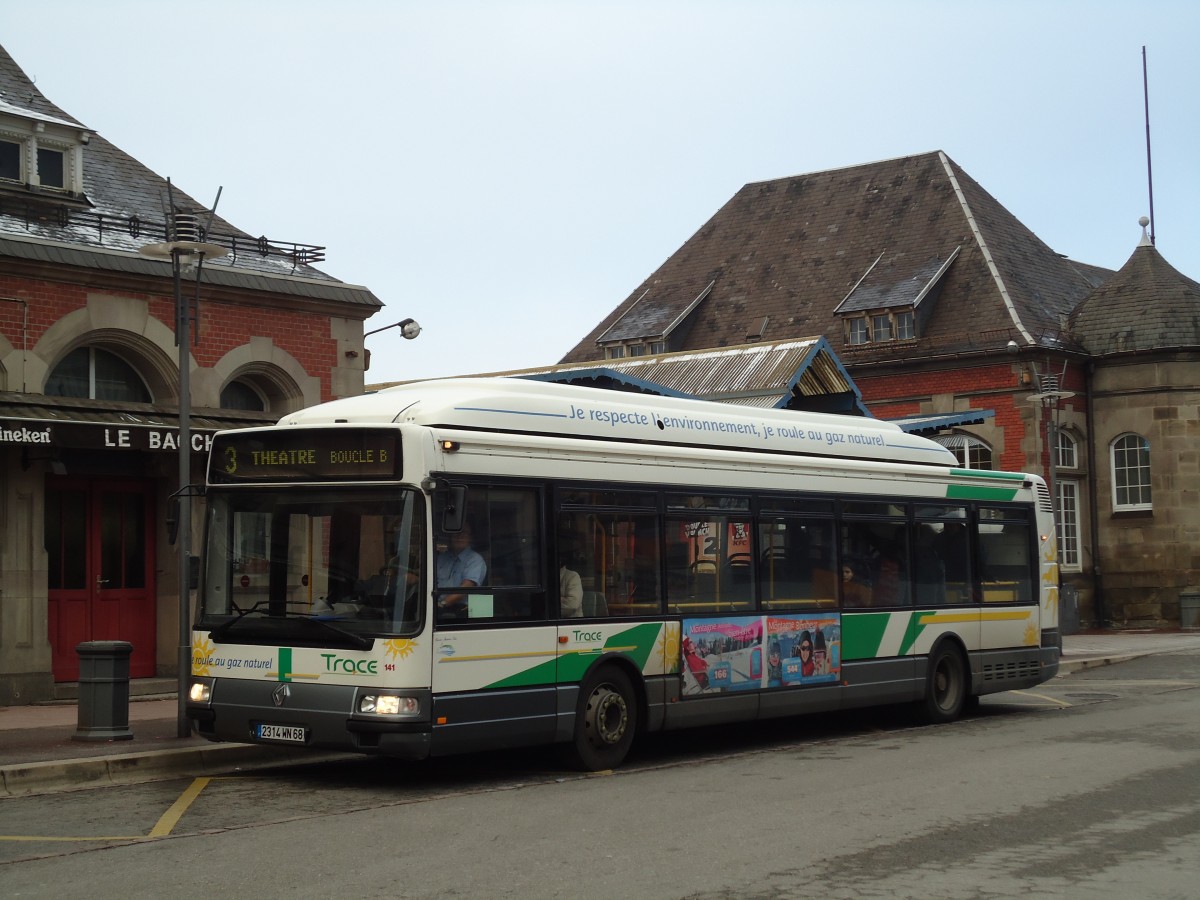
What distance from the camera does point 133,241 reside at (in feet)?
63.4

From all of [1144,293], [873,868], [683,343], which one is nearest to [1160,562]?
[1144,293]

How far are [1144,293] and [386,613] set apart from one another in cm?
3335

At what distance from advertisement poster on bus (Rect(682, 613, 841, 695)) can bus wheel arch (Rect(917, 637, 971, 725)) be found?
1881 mm

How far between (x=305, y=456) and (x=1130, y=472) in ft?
107

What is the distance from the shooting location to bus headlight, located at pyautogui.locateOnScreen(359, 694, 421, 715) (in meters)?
11.0

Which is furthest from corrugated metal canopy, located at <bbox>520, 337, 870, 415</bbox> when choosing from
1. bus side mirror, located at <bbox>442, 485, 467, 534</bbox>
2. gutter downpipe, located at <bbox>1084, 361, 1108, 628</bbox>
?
gutter downpipe, located at <bbox>1084, 361, 1108, 628</bbox>

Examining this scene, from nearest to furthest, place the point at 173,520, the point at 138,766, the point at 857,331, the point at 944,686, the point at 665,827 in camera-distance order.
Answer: the point at 665,827, the point at 138,766, the point at 173,520, the point at 944,686, the point at 857,331

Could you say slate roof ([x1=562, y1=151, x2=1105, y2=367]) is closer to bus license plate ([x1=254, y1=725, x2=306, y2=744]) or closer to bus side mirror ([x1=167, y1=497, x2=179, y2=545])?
bus side mirror ([x1=167, y1=497, x2=179, y2=545])

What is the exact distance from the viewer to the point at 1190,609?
38375mm

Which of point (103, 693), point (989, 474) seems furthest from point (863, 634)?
point (103, 693)

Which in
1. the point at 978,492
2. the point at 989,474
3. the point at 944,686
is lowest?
the point at 944,686

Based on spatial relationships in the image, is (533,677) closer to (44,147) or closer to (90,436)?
(90,436)

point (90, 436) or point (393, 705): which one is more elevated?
point (90, 436)

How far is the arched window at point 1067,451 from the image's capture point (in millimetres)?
39969
